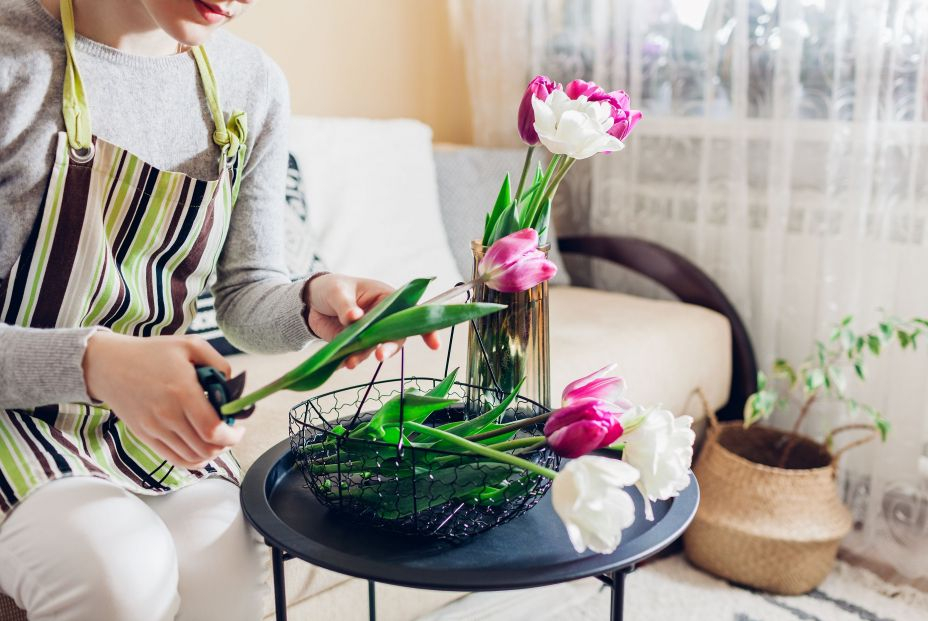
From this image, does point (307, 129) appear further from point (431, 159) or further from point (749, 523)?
point (749, 523)

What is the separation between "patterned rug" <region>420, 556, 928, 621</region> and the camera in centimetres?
148

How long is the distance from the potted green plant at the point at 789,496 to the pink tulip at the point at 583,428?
1.04 m

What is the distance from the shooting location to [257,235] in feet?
3.31

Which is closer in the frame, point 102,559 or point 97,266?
point 102,559

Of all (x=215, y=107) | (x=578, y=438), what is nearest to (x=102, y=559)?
(x=578, y=438)

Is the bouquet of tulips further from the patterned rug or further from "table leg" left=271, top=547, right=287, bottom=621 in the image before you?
the patterned rug

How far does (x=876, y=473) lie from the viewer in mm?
1686

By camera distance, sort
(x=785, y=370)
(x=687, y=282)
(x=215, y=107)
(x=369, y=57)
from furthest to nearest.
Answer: (x=369, y=57) → (x=687, y=282) → (x=785, y=370) → (x=215, y=107)

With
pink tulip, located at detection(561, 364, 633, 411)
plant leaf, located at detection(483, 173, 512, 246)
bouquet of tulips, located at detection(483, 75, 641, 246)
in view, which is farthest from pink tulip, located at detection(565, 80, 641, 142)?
pink tulip, located at detection(561, 364, 633, 411)

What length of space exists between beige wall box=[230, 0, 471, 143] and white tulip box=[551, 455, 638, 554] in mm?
1537

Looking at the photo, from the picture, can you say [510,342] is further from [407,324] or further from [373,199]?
[373,199]

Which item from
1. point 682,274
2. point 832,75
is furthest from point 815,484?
point 832,75

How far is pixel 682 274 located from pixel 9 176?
144 centimetres

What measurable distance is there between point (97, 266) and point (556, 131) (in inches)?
18.5
